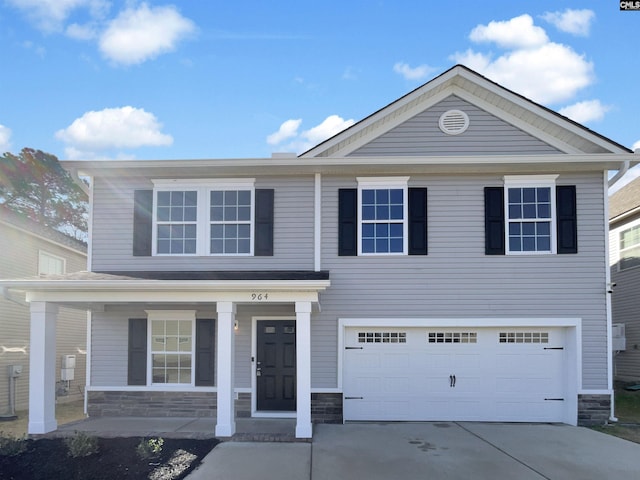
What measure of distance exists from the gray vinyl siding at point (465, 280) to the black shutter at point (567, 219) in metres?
0.12

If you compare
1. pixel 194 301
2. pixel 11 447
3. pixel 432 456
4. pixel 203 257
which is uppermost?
pixel 203 257

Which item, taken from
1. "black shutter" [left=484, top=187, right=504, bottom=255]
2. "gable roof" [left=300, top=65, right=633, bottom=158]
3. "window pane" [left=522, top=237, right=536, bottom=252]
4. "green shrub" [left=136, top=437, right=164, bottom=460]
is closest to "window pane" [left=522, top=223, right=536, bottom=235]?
"window pane" [left=522, top=237, right=536, bottom=252]

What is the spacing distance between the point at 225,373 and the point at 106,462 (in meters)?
2.17

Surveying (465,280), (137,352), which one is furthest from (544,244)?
(137,352)

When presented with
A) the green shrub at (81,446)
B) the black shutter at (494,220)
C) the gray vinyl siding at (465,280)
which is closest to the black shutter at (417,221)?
the gray vinyl siding at (465,280)

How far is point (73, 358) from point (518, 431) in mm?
11848

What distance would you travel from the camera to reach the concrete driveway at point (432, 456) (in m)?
6.89

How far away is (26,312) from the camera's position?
13.8 metres

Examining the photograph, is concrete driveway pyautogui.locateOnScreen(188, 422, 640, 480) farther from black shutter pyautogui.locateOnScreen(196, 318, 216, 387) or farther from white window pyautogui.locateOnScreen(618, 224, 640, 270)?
white window pyautogui.locateOnScreen(618, 224, 640, 270)

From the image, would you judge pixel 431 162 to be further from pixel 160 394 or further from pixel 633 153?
pixel 160 394

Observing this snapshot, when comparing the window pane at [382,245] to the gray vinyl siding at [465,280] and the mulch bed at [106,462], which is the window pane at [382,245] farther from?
the mulch bed at [106,462]

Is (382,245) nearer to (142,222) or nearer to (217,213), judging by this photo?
(217,213)

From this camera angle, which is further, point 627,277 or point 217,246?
point 627,277

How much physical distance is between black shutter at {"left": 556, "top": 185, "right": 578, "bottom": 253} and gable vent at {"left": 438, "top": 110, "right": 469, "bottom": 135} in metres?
2.23
